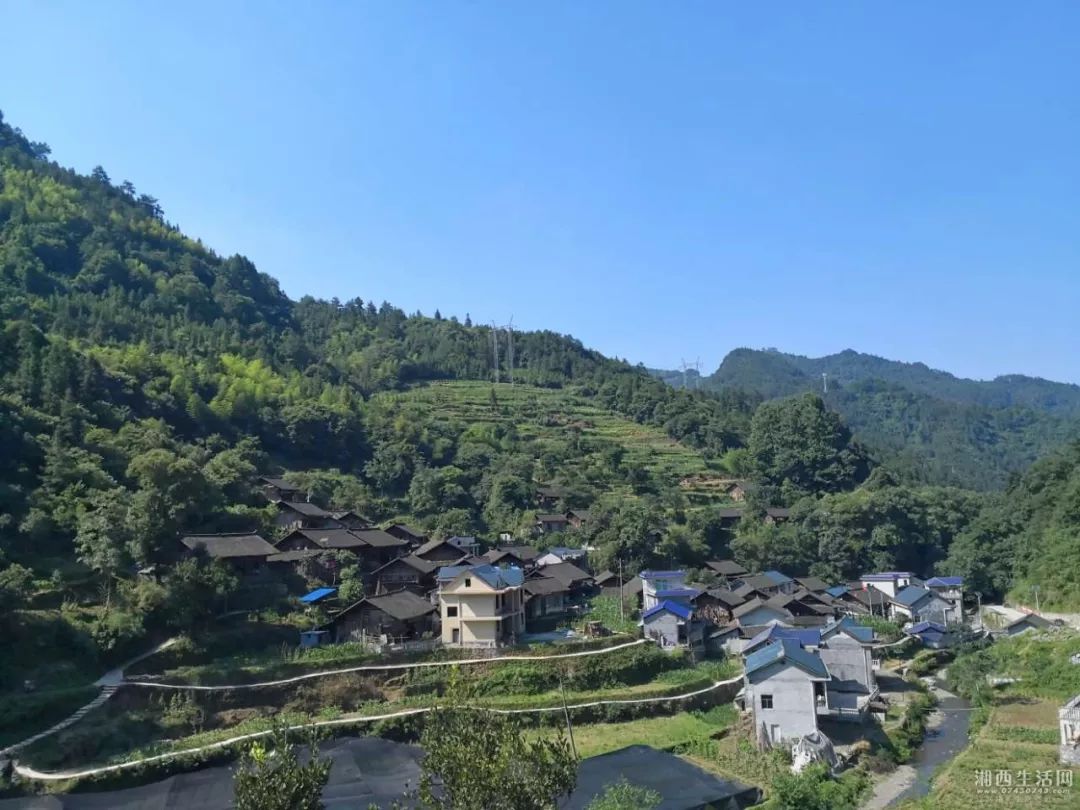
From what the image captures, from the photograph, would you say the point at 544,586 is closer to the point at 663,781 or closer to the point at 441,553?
the point at 441,553

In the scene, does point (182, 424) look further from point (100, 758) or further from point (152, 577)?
point (100, 758)

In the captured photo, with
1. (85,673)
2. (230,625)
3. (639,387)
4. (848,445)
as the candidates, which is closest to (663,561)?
(230,625)

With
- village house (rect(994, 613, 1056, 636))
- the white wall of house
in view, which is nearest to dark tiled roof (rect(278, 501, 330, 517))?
the white wall of house

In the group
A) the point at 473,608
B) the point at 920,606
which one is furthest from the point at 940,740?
the point at 920,606

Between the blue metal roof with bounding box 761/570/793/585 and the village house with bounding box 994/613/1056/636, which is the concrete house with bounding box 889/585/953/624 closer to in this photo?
the village house with bounding box 994/613/1056/636

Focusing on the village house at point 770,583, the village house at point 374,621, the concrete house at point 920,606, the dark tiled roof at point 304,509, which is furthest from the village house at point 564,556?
the concrete house at point 920,606

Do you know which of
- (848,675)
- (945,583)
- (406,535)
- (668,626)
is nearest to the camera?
(848,675)
